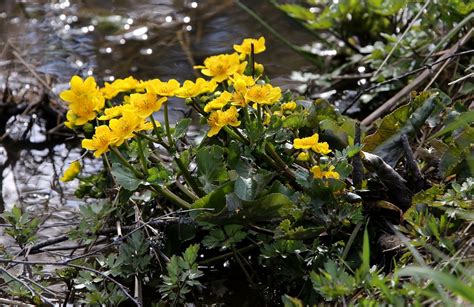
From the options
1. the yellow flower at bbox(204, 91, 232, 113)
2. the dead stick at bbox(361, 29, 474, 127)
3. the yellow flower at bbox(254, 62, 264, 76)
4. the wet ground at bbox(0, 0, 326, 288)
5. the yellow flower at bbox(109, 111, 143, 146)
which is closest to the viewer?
the yellow flower at bbox(109, 111, 143, 146)

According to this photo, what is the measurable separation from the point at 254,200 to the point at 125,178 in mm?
344

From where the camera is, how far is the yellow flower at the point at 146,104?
6.34 ft

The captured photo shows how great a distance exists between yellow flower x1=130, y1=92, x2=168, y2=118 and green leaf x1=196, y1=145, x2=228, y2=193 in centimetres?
21

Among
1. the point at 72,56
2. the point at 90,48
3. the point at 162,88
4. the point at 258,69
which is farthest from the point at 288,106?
the point at 90,48

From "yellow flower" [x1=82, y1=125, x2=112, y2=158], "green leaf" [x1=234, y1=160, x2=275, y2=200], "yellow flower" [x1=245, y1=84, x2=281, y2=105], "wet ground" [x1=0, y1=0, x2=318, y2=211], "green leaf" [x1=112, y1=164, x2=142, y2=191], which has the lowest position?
"wet ground" [x1=0, y1=0, x2=318, y2=211]

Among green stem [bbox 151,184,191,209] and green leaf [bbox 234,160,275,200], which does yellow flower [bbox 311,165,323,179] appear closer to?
green leaf [bbox 234,160,275,200]

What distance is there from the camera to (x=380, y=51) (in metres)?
3.17

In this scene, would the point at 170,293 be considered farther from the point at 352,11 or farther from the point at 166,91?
the point at 352,11

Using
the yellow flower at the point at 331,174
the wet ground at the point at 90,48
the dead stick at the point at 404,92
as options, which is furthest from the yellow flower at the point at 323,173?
the wet ground at the point at 90,48

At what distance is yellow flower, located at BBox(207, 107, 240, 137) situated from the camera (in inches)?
77.5

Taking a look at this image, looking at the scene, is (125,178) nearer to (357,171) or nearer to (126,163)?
(126,163)

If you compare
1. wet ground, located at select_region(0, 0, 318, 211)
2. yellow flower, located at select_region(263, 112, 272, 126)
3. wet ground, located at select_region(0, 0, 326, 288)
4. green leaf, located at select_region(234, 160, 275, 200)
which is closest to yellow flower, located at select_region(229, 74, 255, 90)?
yellow flower, located at select_region(263, 112, 272, 126)

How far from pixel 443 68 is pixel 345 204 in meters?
1.08

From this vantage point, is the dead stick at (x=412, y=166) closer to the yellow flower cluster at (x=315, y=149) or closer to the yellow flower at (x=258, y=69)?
the yellow flower cluster at (x=315, y=149)
